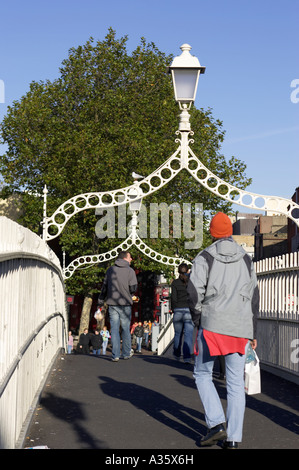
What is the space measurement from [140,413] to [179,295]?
6.16 metres

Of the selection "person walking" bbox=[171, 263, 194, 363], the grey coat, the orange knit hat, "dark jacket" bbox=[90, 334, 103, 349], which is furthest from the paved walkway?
"dark jacket" bbox=[90, 334, 103, 349]

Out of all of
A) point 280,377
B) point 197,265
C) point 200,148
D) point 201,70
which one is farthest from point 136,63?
point 197,265

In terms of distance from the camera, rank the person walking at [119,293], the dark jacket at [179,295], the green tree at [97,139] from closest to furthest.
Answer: the person walking at [119,293]
the dark jacket at [179,295]
the green tree at [97,139]

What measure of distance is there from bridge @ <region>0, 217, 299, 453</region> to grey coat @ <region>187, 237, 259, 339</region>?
36.7 inches

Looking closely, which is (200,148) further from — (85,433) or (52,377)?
(85,433)

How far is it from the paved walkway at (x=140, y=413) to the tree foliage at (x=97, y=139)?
27386mm

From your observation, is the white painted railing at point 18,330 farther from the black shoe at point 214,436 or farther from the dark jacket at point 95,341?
the dark jacket at point 95,341

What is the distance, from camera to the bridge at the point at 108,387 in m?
5.57

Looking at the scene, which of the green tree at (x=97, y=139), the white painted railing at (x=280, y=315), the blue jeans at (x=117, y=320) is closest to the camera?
the white painted railing at (x=280, y=315)

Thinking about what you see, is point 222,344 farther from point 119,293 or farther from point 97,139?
point 97,139

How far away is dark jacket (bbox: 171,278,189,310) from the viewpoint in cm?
1368

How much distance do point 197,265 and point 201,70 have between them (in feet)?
29.6

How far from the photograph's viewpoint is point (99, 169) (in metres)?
37.8

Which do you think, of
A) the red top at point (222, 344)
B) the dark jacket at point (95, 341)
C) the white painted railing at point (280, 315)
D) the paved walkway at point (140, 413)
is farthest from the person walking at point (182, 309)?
the dark jacket at point (95, 341)
